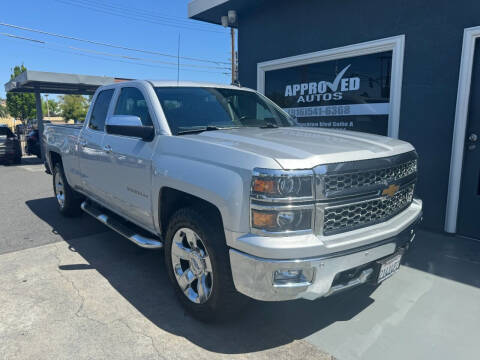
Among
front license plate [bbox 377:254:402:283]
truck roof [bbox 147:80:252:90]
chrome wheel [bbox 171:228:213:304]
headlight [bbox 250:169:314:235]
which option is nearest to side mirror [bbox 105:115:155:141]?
truck roof [bbox 147:80:252:90]

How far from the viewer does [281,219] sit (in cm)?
225

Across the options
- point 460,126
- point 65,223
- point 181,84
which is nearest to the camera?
point 181,84

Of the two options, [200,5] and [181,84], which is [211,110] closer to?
[181,84]

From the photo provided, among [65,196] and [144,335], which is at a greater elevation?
[65,196]

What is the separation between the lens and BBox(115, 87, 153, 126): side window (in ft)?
11.7

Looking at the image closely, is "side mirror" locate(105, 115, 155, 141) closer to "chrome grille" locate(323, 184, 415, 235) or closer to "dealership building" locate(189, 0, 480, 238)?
"chrome grille" locate(323, 184, 415, 235)

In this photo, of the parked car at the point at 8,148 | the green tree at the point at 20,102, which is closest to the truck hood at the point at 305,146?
the parked car at the point at 8,148

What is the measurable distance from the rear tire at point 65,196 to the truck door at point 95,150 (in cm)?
90

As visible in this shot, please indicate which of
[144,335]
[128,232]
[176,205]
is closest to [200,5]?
[128,232]

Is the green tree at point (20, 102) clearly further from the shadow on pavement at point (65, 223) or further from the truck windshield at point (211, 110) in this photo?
the truck windshield at point (211, 110)

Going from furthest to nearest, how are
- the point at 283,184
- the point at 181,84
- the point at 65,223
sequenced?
1. the point at 65,223
2. the point at 181,84
3. the point at 283,184

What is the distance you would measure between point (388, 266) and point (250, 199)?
124 centimetres

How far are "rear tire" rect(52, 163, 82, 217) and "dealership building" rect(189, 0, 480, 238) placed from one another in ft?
13.7

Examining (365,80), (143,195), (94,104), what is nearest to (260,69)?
(365,80)
